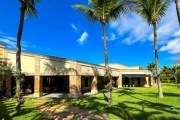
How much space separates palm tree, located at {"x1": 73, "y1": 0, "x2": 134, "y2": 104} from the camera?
15.7m

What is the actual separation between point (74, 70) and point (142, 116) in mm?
14134

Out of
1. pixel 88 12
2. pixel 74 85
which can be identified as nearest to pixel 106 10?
pixel 88 12

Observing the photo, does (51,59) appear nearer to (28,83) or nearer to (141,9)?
(28,83)

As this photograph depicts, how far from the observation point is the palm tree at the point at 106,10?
15.7 m

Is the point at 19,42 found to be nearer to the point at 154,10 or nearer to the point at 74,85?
the point at 74,85

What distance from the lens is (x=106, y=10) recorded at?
15906 millimetres

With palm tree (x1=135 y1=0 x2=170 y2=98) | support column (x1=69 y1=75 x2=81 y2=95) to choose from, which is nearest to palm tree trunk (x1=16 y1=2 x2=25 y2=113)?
support column (x1=69 y1=75 x2=81 y2=95)

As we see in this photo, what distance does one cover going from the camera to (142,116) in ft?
35.1

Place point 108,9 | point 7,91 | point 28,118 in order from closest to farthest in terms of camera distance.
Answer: point 28,118 → point 108,9 → point 7,91

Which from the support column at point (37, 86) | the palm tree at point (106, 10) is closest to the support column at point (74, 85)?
the support column at point (37, 86)

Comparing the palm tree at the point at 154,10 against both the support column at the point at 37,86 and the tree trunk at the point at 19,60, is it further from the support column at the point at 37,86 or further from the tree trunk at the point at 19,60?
the support column at the point at 37,86

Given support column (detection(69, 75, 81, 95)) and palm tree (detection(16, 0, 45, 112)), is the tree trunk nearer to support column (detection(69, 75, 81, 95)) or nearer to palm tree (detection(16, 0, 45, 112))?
palm tree (detection(16, 0, 45, 112))

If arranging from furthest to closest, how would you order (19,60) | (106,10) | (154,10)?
(154,10), (106,10), (19,60)

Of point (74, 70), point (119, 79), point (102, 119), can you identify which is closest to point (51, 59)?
point (74, 70)
